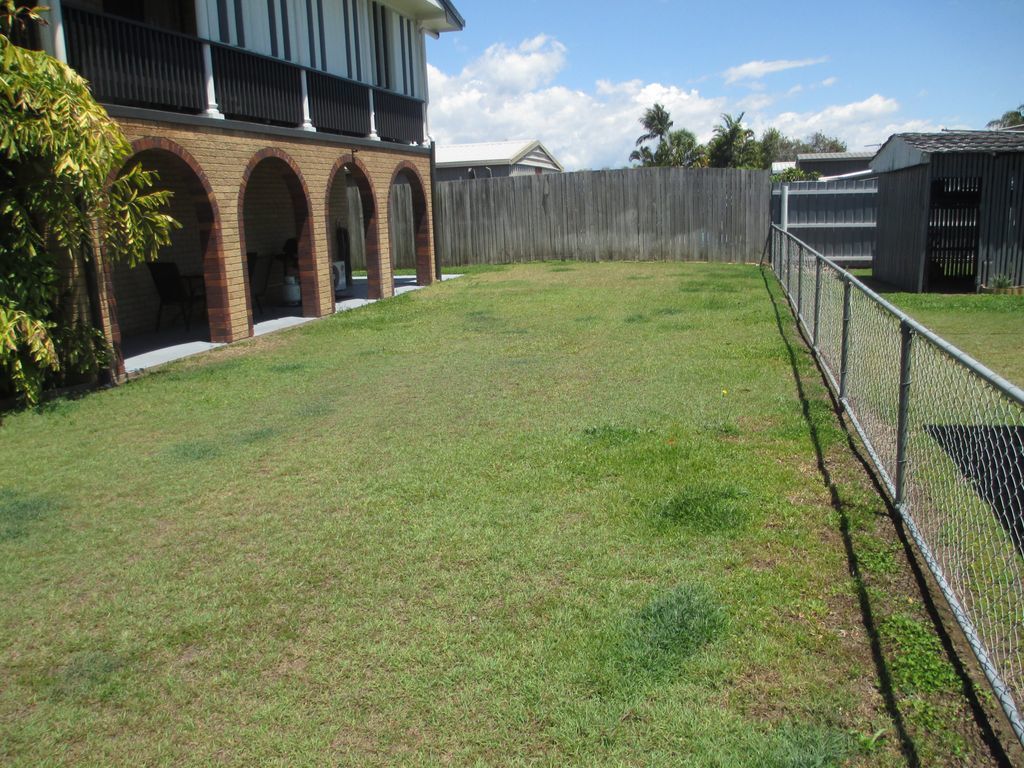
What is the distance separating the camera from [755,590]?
399 centimetres

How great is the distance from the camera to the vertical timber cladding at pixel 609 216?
22344 mm

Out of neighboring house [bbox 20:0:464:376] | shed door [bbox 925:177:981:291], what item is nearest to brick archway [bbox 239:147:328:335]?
neighboring house [bbox 20:0:464:376]

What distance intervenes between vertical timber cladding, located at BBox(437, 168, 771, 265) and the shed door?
5.88 metres

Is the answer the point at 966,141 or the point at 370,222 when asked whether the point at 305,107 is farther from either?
the point at 966,141

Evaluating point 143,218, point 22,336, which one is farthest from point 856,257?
point 22,336

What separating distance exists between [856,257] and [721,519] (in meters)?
18.7

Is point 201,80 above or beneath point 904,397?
above

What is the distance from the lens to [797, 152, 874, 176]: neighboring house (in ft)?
135

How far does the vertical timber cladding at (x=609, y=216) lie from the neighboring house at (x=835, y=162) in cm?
2149

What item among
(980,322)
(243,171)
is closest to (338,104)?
(243,171)

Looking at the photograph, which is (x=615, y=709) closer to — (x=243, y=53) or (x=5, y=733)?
(x=5, y=733)

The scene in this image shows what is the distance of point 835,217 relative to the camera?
70.2 feet

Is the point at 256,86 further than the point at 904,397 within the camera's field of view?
Yes

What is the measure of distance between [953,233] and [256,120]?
1271cm
